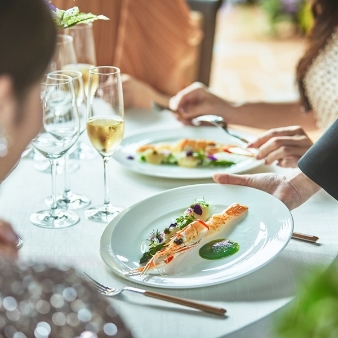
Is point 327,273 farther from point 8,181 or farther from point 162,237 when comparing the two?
point 8,181

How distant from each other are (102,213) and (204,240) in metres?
0.26

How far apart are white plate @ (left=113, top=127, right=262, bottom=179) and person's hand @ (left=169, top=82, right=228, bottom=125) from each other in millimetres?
83

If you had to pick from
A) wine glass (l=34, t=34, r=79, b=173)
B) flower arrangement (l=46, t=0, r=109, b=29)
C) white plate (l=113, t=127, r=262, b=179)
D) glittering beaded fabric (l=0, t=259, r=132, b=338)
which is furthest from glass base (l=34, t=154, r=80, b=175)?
glittering beaded fabric (l=0, t=259, r=132, b=338)

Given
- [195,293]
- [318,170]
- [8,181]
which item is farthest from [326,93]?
[195,293]

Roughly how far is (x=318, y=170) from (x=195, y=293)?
1.29 feet

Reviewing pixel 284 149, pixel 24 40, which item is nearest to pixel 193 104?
pixel 284 149

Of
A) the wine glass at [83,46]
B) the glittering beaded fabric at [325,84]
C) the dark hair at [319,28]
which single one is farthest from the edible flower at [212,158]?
the dark hair at [319,28]

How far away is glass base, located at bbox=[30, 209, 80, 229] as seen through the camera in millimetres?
1332

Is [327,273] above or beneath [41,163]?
above

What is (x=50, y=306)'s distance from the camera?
0.73 meters

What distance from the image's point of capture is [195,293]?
3.54ft

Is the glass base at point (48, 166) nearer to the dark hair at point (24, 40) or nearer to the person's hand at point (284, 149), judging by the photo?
the person's hand at point (284, 149)

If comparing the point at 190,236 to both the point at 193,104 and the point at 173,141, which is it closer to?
the point at 173,141

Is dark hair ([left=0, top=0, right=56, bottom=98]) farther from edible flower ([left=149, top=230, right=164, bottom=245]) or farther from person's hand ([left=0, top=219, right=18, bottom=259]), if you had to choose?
edible flower ([left=149, top=230, right=164, bottom=245])
